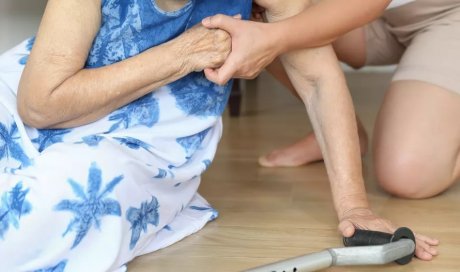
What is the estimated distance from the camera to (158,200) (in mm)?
1380

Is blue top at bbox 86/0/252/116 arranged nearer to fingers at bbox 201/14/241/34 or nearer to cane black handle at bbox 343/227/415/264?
fingers at bbox 201/14/241/34

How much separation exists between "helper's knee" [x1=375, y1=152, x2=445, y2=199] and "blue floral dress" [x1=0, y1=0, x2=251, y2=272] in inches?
14.5

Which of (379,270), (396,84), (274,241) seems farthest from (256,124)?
(379,270)

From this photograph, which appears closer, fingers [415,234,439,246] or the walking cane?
the walking cane

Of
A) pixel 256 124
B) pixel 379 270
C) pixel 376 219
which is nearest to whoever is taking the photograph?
pixel 379 270

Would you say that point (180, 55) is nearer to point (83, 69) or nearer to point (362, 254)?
point (83, 69)

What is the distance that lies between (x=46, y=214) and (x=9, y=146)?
215 millimetres

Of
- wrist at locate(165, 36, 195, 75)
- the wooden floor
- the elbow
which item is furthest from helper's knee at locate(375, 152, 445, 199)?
the elbow

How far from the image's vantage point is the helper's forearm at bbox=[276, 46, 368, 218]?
1.45m

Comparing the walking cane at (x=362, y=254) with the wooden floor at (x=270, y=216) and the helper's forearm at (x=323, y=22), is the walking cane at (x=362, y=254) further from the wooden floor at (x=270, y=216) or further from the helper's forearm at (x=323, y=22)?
the helper's forearm at (x=323, y=22)

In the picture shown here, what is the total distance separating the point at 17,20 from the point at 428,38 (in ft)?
5.10

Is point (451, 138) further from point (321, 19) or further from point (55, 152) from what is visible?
point (55, 152)

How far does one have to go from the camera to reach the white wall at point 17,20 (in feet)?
9.07

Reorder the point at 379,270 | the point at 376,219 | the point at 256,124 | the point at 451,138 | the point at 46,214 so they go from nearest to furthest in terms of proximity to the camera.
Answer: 1. the point at 46,214
2. the point at 379,270
3. the point at 376,219
4. the point at 451,138
5. the point at 256,124
